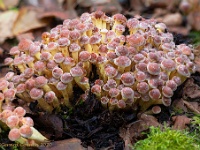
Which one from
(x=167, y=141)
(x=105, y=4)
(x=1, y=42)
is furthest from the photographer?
(x=105, y=4)

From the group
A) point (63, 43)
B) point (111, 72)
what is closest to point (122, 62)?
point (111, 72)

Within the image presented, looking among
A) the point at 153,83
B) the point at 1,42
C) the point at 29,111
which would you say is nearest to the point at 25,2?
the point at 1,42

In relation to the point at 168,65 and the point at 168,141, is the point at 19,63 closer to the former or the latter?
the point at 168,65

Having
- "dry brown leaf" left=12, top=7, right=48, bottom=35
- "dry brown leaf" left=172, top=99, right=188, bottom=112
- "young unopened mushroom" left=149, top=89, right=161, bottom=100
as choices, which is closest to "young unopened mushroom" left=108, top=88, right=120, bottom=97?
"young unopened mushroom" left=149, top=89, right=161, bottom=100

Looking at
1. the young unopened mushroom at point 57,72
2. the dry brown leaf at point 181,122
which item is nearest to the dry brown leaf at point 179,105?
the dry brown leaf at point 181,122

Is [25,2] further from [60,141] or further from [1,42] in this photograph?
[60,141]

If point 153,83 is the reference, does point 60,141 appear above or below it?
below
